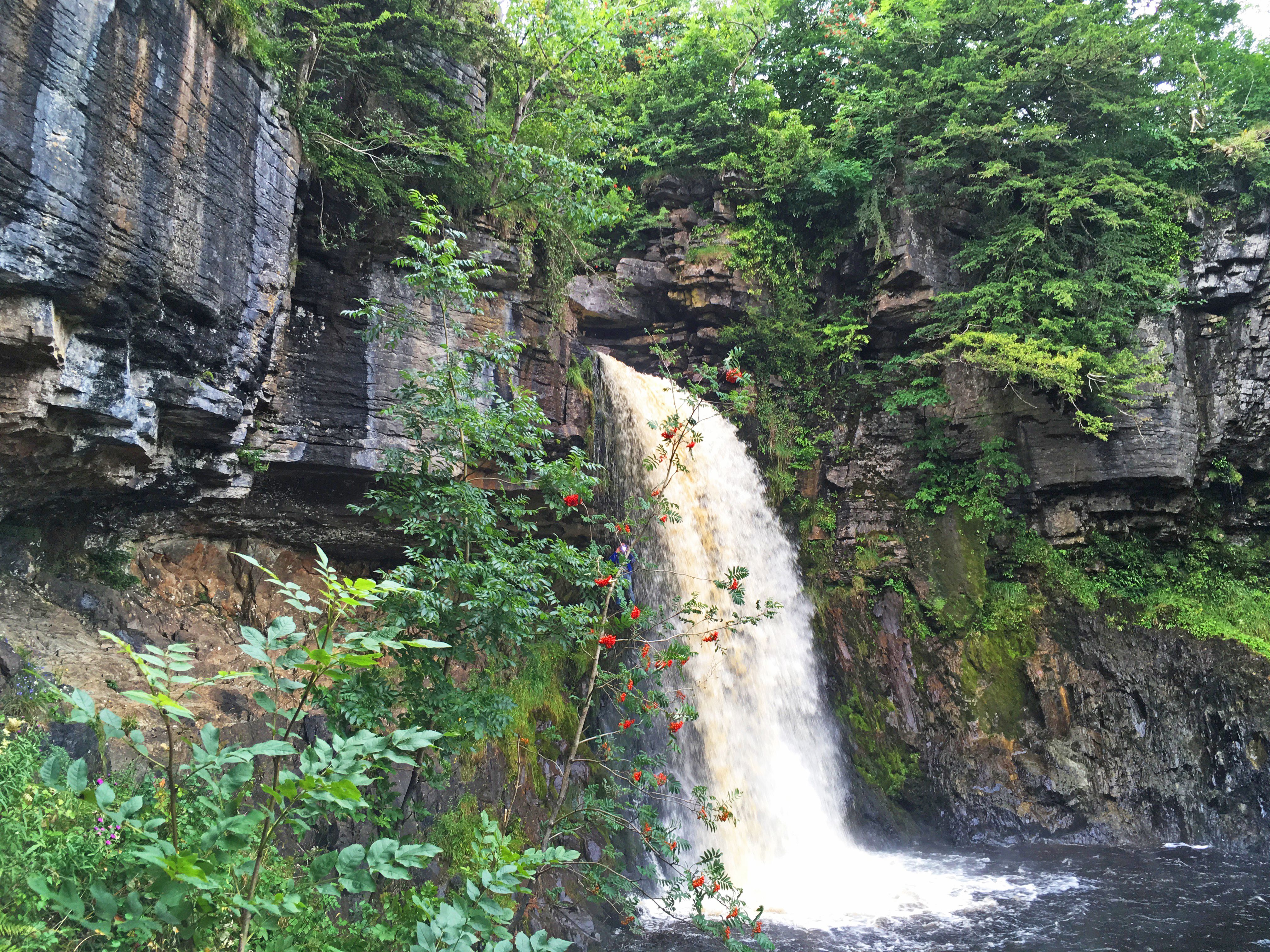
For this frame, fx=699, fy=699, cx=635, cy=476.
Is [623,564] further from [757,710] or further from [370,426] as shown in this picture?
[757,710]

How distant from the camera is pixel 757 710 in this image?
31.1ft

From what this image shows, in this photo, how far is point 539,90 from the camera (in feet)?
32.2

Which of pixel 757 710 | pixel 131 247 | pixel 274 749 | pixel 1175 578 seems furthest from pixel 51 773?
pixel 1175 578

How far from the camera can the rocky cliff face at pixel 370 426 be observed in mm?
4355

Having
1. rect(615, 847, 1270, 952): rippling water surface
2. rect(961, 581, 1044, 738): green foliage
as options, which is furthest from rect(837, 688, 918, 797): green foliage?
rect(615, 847, 1270, 952): rippling water surface

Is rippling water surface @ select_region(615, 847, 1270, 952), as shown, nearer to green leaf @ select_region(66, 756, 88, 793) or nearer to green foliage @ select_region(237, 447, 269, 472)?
green foliage @ select_region(237, 447, 269, 472)

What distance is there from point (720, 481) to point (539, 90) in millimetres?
6191

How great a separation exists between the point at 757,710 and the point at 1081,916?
3948 millimetres

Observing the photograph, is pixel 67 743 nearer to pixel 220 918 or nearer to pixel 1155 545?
pixel 220 918

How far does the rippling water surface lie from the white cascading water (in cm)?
30

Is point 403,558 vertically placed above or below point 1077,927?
above

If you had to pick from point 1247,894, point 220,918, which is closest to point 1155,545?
point 1247,894

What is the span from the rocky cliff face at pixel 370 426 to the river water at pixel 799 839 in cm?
74

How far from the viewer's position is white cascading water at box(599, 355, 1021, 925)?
7777mm
